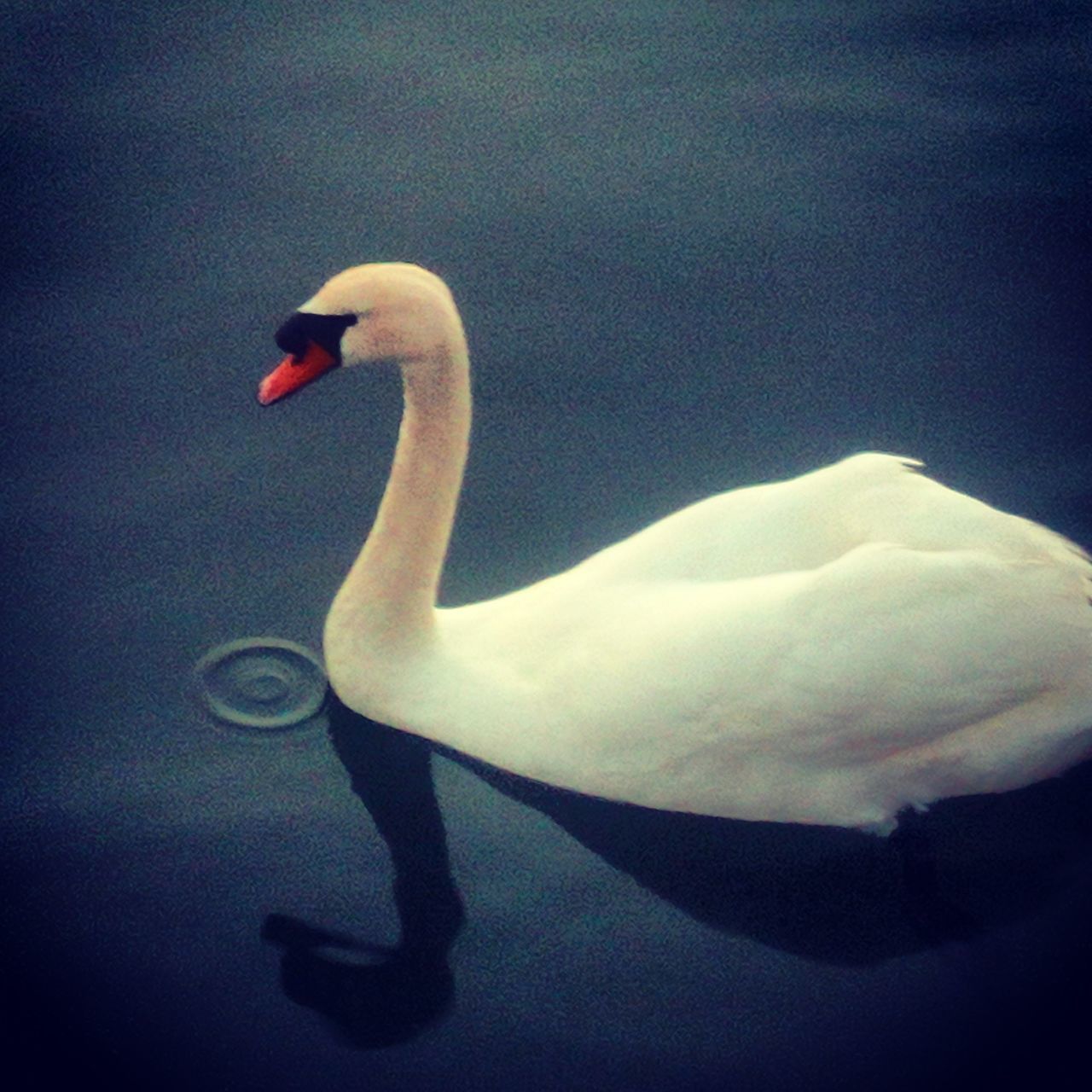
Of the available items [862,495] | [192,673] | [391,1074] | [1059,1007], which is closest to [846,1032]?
[1059,1007]

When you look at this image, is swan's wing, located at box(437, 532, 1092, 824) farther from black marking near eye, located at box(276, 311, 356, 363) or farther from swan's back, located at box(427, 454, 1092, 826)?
black marking near eye, located at box(276, 311, 356, 363)

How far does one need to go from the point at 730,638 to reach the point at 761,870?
79 centimetres

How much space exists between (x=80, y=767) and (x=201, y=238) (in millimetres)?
3058

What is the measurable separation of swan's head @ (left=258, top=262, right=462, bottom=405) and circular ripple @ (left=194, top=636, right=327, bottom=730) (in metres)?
1.13

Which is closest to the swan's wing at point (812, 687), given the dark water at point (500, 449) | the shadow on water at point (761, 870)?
the shadow on water at point (761, 870)

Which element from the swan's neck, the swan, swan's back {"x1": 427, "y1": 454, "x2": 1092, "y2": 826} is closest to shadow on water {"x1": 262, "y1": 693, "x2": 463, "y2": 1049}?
the swan

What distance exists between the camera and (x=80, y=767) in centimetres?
520

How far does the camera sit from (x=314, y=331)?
194 inches

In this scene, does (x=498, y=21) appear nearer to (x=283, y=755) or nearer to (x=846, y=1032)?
(x=283, y=755)

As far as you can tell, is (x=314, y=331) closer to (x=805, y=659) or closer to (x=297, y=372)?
(x=297, y=372)

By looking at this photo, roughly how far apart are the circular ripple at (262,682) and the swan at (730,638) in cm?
21

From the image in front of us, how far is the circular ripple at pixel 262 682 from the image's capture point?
5441 mm

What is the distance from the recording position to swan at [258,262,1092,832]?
15.6 feet

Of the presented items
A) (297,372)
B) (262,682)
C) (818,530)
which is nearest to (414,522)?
(297,372)
